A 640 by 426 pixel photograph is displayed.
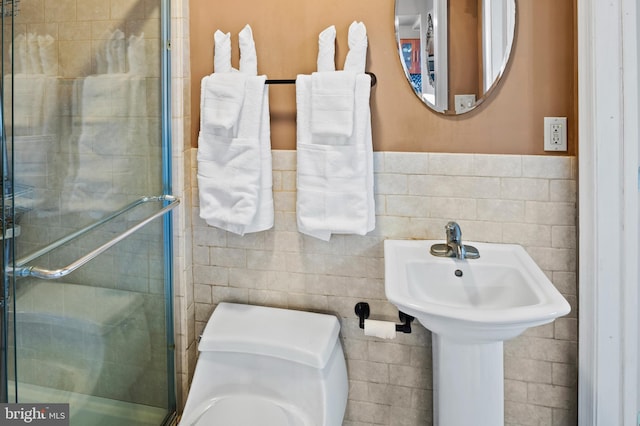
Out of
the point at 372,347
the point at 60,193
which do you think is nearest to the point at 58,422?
the point at 60,193

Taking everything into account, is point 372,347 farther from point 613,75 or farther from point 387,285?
point 613,75

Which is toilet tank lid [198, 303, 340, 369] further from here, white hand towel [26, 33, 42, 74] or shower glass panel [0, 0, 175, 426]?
white hand towel [26, 33, 42, 74]

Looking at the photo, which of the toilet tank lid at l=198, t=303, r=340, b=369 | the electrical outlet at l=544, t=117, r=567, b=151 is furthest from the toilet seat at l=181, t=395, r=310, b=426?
the electrical outlet at l=544, t=117, r=567, b=151

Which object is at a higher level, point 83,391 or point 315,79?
point 315,79

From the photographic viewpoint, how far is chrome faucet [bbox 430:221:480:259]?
1.48m

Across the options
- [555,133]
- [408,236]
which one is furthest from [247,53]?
[555,133]

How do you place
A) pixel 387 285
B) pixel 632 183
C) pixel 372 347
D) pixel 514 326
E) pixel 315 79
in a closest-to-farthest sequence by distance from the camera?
pixel 514 326, pixel 387 285, pixel 632 183, pixel 315 79, pixel 372 347

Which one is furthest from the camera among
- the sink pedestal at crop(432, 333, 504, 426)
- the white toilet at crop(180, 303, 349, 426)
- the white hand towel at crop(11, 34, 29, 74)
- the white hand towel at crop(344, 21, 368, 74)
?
the white hand towel at crop(344, 21, 368, 74)

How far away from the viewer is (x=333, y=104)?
151 cm

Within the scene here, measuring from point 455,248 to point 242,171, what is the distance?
2.43 ft

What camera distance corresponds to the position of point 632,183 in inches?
54.5

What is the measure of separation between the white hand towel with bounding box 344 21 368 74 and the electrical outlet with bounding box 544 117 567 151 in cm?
62

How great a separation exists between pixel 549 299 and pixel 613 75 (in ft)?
2.32

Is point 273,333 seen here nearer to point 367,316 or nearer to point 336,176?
point 367,316
